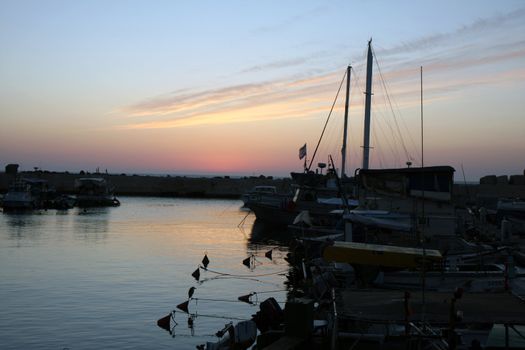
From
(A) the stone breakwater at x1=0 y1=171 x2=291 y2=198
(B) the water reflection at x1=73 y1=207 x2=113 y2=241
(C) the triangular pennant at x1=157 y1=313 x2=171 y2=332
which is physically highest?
(A) the stone breakwater at x1=0 y1=171 x2=291 y2=198

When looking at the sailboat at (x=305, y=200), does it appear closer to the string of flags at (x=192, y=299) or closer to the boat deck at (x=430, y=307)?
the string of flags at (x=192, y=299)

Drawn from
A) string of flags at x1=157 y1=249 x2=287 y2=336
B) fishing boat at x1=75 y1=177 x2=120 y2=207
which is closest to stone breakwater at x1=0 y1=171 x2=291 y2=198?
fishing boat at x1=75 y1=177 x2=120 y2=207

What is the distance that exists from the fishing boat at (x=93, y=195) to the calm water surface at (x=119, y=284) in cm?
4177

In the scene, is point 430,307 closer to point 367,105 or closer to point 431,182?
point 431,182

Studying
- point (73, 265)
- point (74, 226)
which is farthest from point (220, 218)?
point (73, 265)

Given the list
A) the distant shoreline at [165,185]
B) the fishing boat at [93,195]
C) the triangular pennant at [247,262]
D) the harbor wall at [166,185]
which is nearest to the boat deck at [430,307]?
the triangular pennant at [247,262]

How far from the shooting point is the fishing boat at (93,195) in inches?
4176

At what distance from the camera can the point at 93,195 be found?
109688 millimetres

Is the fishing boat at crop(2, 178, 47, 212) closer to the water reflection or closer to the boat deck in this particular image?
the water reflection

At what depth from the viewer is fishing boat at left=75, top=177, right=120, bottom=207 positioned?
348 ft

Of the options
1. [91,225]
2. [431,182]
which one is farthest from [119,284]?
[91,225]

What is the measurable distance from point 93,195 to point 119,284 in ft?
265

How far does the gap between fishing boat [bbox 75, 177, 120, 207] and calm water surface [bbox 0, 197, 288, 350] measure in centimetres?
4177

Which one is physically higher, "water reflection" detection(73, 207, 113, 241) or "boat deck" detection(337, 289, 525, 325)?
"boat deck" detection(337, 289, 525, 325)
